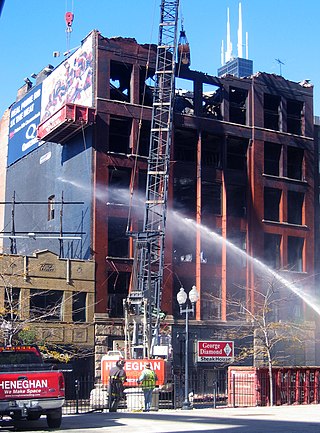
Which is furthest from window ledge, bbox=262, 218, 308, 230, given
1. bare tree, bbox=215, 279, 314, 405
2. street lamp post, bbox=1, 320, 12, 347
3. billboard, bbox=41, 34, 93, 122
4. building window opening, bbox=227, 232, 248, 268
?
street lamp post, bbox=1, 320, 12, 347

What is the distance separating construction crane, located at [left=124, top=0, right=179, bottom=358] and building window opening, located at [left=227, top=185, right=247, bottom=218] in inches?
281

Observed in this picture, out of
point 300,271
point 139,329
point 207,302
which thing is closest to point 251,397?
point 139,329

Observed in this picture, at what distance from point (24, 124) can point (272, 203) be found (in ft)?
70.2

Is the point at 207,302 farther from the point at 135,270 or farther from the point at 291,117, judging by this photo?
the point at 291,117

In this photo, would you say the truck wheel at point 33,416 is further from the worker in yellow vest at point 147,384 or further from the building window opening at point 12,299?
the building window opening at point 12,299

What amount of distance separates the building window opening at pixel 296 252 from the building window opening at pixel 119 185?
48.3 feet

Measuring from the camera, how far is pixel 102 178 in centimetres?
5541

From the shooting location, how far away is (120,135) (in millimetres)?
57594

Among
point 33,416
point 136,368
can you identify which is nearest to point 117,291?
point 136,368

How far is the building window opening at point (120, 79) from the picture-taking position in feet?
190

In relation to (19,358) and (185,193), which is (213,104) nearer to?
(185,193)

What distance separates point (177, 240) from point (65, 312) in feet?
33.9

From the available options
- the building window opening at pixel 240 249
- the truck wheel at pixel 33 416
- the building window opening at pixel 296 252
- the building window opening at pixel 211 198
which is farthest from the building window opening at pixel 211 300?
the truck wheel at pixel 33 416

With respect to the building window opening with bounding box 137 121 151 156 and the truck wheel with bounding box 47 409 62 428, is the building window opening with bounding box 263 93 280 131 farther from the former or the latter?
the truck wheel with bounding box 47 409 62 428
